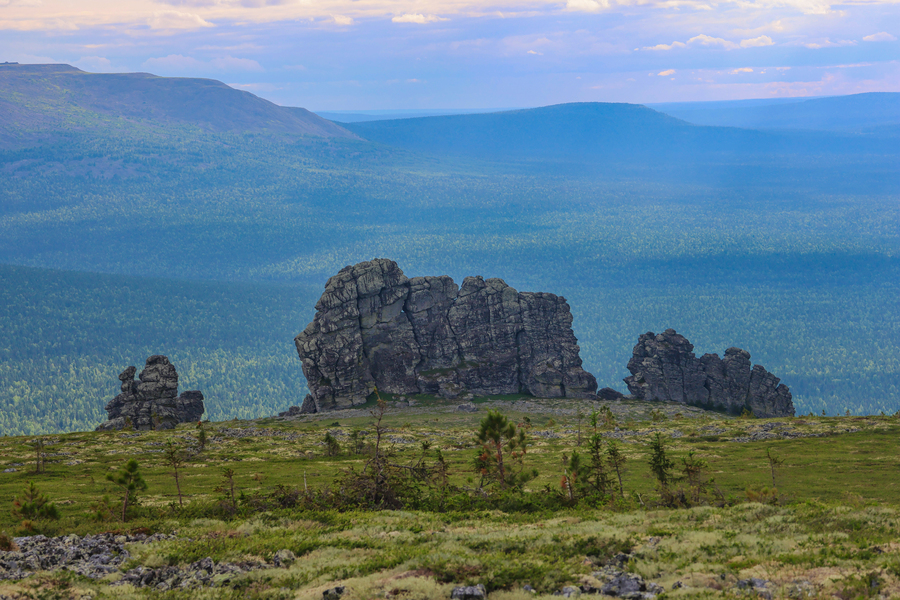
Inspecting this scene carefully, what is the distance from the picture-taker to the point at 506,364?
11988 centimetres

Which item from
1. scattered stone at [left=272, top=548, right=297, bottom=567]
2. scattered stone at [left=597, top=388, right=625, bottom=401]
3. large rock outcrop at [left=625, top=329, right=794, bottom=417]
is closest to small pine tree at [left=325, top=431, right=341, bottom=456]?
scattered stone at [left=272, top=548, right=297, bottom=567]

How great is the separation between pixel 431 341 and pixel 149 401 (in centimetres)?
4705

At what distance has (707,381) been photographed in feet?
389

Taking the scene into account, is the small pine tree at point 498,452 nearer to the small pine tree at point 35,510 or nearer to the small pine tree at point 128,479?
the small pine tree at point 128,479

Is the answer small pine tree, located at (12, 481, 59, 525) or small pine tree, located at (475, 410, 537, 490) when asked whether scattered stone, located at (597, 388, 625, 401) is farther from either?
small pine tree, located at (12, 481, 59, 525)

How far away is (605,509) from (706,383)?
87776mm

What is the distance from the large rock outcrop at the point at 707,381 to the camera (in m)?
116

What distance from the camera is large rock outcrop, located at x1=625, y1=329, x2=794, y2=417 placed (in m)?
116

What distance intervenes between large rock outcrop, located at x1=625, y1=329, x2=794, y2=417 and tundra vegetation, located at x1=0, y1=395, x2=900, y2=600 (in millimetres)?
42130

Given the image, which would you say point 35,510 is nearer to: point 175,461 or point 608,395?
point 175,461

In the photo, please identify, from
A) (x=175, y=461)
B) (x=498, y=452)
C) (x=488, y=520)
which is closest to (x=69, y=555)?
(x=175, y=461)

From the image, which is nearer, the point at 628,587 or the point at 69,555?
the point at 628,587

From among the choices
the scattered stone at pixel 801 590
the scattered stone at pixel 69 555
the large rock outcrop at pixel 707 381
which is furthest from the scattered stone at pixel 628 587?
the large rock outcrop at pixel 707 381

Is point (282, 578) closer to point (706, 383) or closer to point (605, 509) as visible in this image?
point (605, 509)
